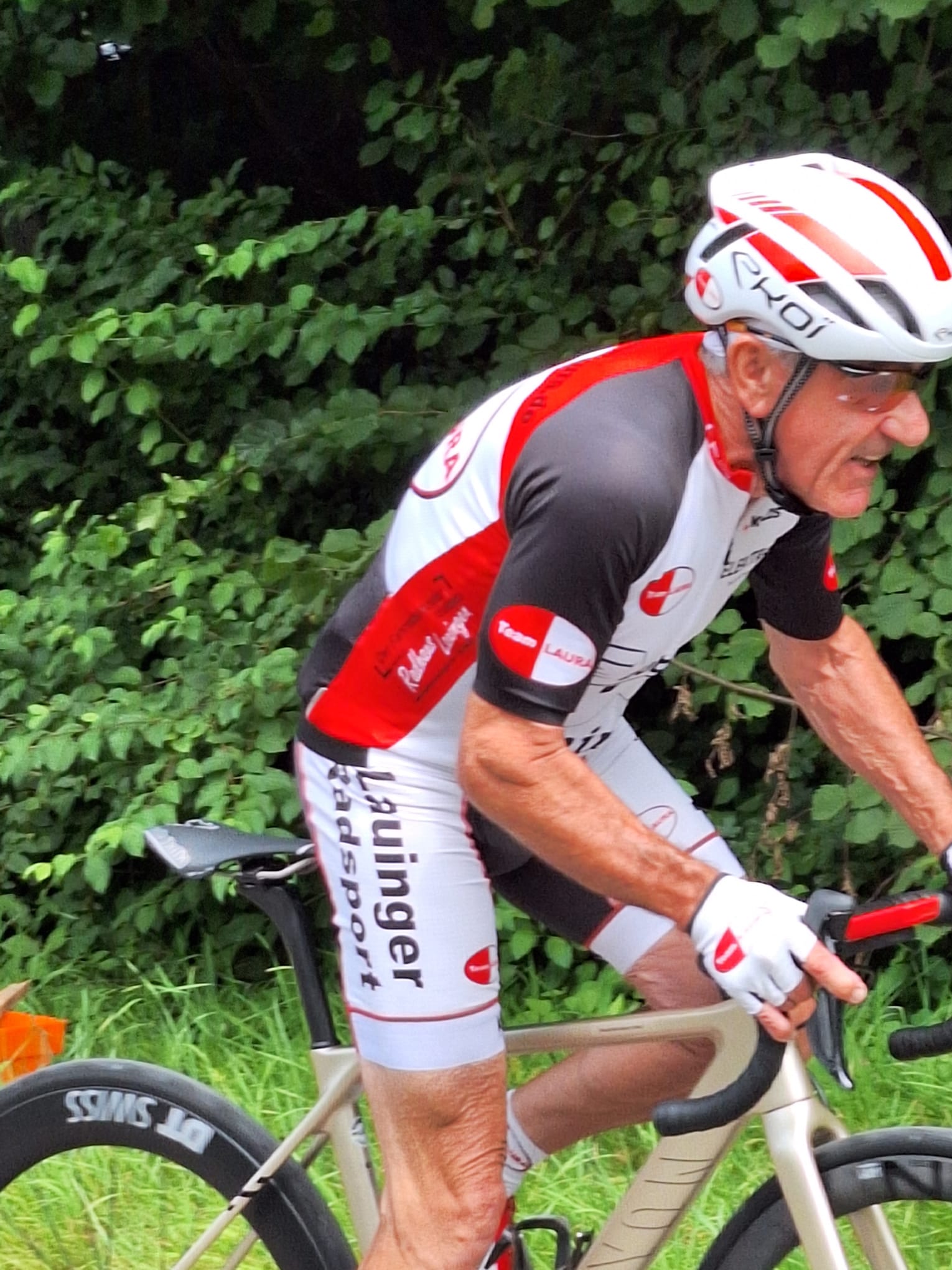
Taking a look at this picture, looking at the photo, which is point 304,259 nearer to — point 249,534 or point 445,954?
point 249,534

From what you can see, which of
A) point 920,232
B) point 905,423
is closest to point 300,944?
point 905,423

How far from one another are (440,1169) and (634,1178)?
0.30m

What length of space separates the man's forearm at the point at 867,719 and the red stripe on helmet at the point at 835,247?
64cm

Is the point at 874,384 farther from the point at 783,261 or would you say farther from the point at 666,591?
the point at 666,591

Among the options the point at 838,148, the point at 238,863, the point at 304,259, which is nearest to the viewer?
the point at 238,863

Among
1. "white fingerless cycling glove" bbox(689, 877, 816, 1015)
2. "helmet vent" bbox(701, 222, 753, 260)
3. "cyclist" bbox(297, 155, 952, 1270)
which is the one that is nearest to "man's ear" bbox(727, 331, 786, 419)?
"cyclist" bbox(297, 155, 952, 1270)

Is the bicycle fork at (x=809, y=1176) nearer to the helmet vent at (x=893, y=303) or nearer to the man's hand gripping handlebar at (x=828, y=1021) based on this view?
the man's hand gripping handlebar at (x=828, y=1021)

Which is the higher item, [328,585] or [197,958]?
[328,585]

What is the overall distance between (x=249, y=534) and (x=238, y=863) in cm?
256

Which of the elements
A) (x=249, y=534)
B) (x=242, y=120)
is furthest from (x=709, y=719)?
(x=242, y=120)

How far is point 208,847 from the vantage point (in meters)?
2.22

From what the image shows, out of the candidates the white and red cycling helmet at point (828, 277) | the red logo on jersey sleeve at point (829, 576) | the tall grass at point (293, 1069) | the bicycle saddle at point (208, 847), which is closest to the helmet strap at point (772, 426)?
the white and red cycling helmet at point (828, 277)

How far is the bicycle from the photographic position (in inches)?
71.8

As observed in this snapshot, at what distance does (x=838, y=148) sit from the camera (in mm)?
3918
